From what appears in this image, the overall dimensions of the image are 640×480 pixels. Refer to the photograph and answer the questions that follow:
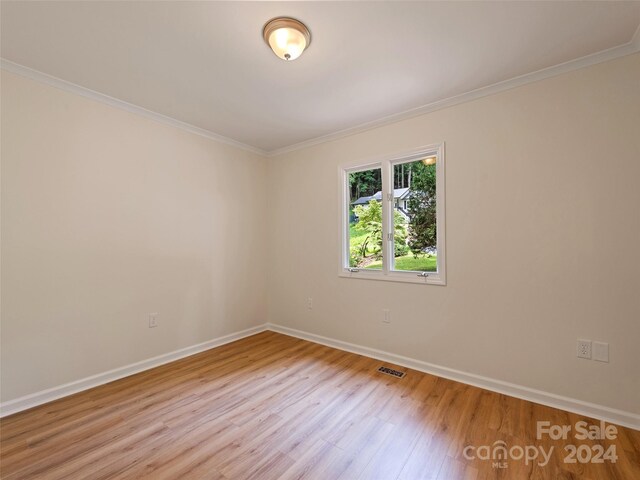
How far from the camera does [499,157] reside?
232cm

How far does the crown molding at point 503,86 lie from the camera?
1.89 metres

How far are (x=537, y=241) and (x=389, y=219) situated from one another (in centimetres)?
126

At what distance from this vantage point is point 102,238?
2.47 m

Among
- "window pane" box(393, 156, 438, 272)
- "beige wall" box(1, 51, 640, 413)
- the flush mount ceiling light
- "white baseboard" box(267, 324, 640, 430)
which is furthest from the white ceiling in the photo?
"white baseboard" box(267, 324, 640, 430)

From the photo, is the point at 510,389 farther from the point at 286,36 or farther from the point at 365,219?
the point at 286,36

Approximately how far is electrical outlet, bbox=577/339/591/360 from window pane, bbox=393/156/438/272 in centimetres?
112

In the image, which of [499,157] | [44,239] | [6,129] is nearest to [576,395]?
[499,157]

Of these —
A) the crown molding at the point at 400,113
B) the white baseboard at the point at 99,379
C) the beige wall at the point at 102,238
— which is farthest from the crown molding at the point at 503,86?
the white baseboard at the point at 99,379

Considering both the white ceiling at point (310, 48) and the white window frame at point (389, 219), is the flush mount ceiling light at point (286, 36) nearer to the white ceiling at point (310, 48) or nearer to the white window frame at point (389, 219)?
the white ceiling at point (310, 48)

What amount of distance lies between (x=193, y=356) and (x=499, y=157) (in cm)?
349

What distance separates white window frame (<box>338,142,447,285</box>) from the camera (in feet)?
8.55

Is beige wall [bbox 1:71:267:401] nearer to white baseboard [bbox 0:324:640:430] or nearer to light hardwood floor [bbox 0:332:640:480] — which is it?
white baseboard [bbox 0:324:640:430]

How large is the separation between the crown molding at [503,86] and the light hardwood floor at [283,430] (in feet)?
8.03

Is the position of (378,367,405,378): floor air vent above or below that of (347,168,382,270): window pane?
below
